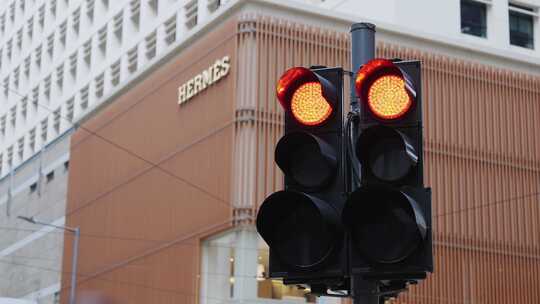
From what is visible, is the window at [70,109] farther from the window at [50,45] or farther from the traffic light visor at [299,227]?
the traffic light visor at [299,227]

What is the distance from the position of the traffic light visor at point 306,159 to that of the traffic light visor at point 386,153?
0.66ft

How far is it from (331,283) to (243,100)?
102ft

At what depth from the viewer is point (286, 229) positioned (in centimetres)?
543

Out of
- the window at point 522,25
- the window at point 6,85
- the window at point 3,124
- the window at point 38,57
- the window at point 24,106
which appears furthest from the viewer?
the window at point 6,85

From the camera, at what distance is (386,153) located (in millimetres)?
5219

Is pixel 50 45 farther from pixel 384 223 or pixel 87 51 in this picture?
pixel 384 223

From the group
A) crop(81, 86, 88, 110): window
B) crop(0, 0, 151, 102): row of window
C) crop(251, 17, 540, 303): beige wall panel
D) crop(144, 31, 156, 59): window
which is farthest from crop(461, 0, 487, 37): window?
crop(81, 86, 88, 110): window

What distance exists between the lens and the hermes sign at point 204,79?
3762 centimetres

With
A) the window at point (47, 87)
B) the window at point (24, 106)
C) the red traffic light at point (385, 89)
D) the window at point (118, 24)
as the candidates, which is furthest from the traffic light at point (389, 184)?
the window at point (24, 106)

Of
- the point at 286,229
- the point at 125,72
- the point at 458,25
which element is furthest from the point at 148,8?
the point at 286,229

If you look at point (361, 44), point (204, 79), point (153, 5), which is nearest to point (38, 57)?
point (153, 5)

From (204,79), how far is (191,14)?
9.95 metres

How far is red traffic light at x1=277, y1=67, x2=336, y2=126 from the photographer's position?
545 cm

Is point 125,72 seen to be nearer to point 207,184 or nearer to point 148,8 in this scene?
point 148,8
